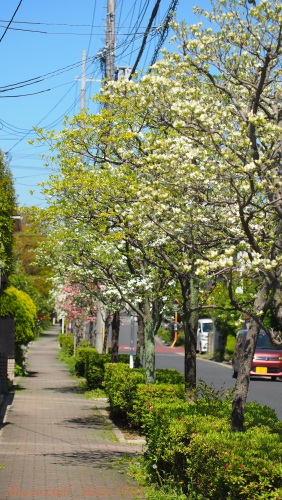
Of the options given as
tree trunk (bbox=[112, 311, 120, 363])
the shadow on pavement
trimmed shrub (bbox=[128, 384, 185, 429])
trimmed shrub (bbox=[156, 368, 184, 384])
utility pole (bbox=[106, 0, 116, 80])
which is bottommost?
the shadow on pavement

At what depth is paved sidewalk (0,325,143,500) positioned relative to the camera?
10.3 metres

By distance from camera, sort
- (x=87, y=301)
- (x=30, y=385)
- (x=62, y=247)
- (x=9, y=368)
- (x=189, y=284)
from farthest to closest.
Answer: (x=87, y=301) → (x=30, y=385) → (x=9, y=368) → (x=62, y=247) → (x=189, y=284)

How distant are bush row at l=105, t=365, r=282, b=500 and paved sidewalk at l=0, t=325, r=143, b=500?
2.13ft

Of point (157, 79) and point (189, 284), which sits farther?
point (189, 284)

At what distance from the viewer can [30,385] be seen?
28.5 metres

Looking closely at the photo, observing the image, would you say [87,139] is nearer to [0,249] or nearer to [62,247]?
[0,249]

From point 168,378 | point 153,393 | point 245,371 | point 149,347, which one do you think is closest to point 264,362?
point 168,378

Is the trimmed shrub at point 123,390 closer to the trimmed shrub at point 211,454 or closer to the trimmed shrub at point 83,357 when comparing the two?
the trimmed shrub at point 211,454

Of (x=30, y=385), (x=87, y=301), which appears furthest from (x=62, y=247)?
(x=87, y=301)

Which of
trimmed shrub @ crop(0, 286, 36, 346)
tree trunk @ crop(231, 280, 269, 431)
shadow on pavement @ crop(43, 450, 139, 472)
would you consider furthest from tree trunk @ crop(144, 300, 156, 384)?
trimmed shrub @ crop(0, 286, 36, 346)

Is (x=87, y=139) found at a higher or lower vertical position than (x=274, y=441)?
higher

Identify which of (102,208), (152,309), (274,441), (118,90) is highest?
(118,90)

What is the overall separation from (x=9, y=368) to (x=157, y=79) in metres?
18.8

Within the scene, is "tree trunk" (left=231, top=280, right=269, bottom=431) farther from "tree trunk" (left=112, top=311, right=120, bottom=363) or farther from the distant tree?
"tree trunk" (left=112, top=311, right=120, bottom=363)
